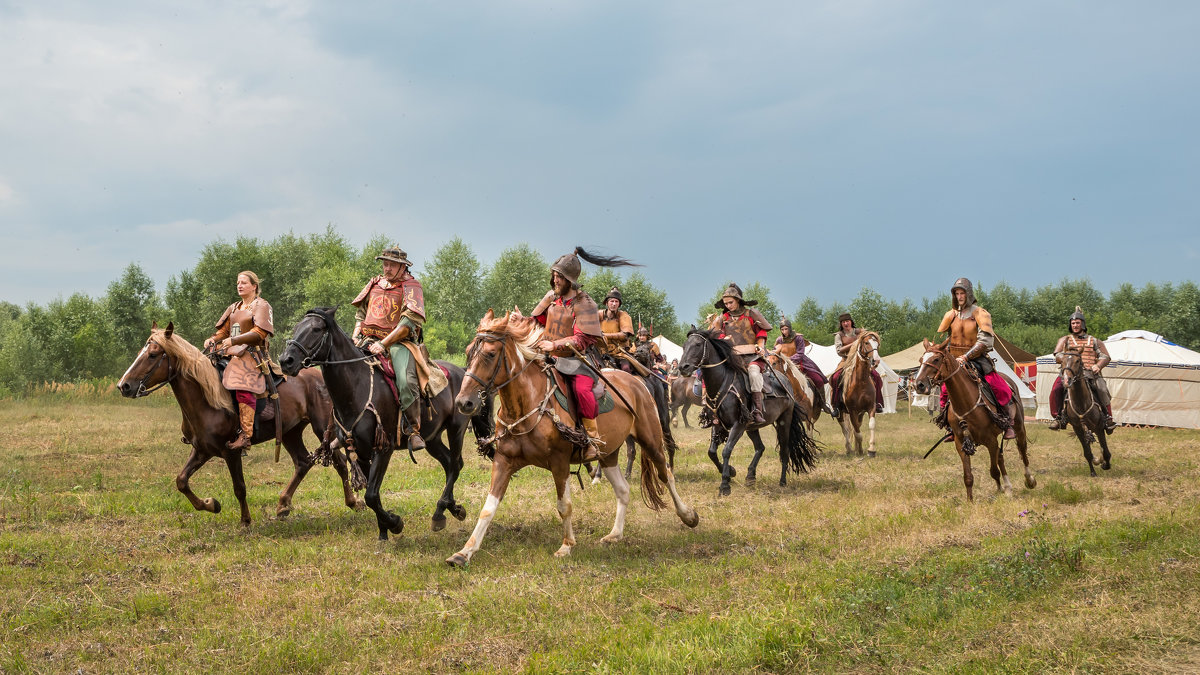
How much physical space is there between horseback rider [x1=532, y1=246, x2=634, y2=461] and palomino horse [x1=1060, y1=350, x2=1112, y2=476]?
9.82m

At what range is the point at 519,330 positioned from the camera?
298 inches

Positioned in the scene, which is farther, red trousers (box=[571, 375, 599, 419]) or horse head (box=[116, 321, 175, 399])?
horse head (box=[116, 321, 175, 399])

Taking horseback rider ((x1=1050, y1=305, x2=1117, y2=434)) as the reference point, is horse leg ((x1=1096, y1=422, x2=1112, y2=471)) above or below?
below

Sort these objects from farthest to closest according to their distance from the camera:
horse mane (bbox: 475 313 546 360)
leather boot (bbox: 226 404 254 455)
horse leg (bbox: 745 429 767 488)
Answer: horse leg (bbox: 745 429 767 488), leather boot (bbox: 226 404 254 455), horse mane (bbox: 475 313 546 360)

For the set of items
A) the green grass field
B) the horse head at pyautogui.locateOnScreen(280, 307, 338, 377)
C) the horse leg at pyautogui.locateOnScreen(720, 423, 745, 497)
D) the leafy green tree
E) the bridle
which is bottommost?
the green grass field

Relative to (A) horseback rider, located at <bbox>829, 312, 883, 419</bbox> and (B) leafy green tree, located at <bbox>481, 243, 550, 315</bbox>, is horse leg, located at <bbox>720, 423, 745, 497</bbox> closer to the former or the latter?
(A) horseback rider, located at <bbox>829, 312, 883, 419</bbox>

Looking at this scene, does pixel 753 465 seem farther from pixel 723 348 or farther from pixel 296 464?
pixel 296 464

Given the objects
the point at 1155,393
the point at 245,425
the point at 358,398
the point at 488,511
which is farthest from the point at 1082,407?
the point at 1155,393

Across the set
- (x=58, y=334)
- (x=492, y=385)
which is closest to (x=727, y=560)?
(x=492, y=385)

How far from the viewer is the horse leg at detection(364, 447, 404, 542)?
27.4ft

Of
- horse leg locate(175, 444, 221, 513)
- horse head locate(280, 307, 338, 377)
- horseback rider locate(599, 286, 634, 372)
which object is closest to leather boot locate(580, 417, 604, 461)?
horse head locate(280, 307, 338, 377)

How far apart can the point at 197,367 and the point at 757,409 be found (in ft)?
26.8

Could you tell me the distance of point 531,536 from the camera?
8.83 meters

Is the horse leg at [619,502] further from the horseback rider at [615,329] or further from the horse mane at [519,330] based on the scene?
the horseback rider at [615,329]
